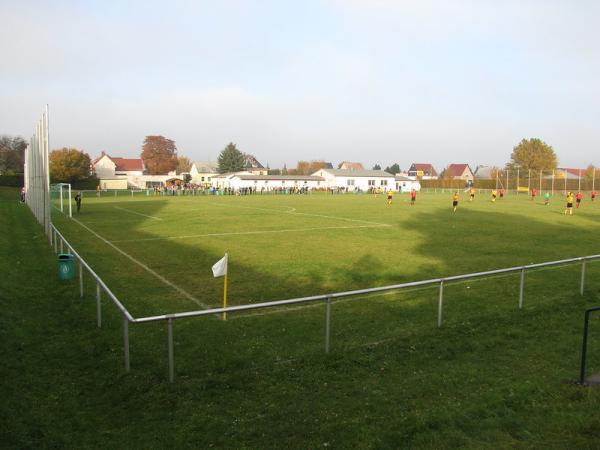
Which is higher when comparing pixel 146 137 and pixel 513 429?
pixel 146 137

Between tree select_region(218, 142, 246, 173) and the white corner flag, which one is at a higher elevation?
tree select_region(218, 142, 246, 173)

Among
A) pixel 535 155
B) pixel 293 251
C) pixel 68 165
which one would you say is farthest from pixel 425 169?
pixel 293 251

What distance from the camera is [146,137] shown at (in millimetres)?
128500

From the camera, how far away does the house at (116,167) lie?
110 m

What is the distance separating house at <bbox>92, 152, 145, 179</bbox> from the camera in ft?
361

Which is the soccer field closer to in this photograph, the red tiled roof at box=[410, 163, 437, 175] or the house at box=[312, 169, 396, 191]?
the house at box=[312, 169, 396, 191]

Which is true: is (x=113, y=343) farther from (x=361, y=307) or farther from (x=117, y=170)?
(x=117, y=170)

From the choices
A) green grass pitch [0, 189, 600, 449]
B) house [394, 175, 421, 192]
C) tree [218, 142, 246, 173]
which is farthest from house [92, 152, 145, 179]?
green grass pitch [0, 189, 600, 449]

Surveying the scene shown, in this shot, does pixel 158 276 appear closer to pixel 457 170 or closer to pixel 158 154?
pixel 158 154

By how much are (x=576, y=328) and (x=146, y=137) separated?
130 metres

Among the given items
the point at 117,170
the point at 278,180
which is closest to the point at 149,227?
the point at 278,180

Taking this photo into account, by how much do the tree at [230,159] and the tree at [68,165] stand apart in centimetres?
4542

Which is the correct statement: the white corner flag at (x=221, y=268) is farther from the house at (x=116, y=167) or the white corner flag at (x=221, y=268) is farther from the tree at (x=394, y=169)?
the tree at (x=394, y=169)

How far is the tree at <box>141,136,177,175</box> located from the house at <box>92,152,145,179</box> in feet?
8.31
